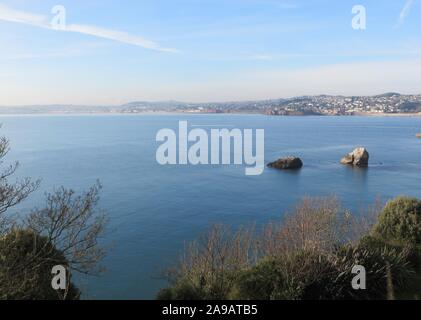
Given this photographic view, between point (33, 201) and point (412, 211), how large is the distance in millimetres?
38138

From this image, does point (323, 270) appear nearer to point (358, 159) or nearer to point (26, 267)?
point (26, 267)

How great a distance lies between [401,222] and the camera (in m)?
19.4

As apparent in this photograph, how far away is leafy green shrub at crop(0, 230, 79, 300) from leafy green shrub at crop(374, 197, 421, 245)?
47.2 feet

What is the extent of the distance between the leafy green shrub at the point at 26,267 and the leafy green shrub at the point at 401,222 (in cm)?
1437

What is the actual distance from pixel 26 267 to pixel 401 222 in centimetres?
1633

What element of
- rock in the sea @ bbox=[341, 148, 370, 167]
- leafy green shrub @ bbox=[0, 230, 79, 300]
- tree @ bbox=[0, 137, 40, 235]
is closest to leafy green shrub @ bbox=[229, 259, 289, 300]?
leafy green shrub @ bbox=[0, 230, 79, 300]

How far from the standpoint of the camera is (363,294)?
47.6ft

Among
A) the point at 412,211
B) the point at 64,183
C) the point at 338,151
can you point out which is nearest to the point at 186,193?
the point at 64,183

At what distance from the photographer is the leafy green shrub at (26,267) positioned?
34.7 feet

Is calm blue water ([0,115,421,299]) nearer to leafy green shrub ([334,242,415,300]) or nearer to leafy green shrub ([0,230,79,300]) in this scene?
leafy green shrub ([0,230,79,300])

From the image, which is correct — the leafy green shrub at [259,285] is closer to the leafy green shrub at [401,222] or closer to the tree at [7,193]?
the tree at [7,193]

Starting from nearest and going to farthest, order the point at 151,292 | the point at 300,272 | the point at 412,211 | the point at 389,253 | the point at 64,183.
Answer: the point at 300,272 < the point at 389,253 < the point at 412,211 < the point at 151,292 < the point at 64,183

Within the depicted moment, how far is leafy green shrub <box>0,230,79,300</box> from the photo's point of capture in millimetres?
10586
